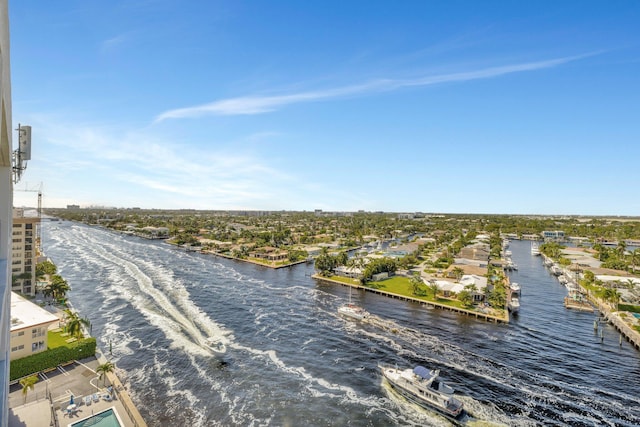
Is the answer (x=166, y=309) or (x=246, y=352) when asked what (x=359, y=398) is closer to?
(x=246, y=352)

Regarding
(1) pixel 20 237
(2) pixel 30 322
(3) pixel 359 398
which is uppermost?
(1) pixel 20 237

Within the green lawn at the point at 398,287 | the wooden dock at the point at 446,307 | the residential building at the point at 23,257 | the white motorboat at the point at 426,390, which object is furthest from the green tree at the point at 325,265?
the residential building at the point at 23,257

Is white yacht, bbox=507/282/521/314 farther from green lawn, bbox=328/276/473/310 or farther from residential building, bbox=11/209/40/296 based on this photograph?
residential building, bbox=11/209/40/296

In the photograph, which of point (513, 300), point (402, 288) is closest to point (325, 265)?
point (402, 288)

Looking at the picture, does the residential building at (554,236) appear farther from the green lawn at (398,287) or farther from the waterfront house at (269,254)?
the waterfront house at (269,254)

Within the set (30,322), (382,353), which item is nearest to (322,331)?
(382,353)

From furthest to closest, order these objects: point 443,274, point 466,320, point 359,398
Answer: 1. point 443,274
2. point 466,320
3. point 359,398
